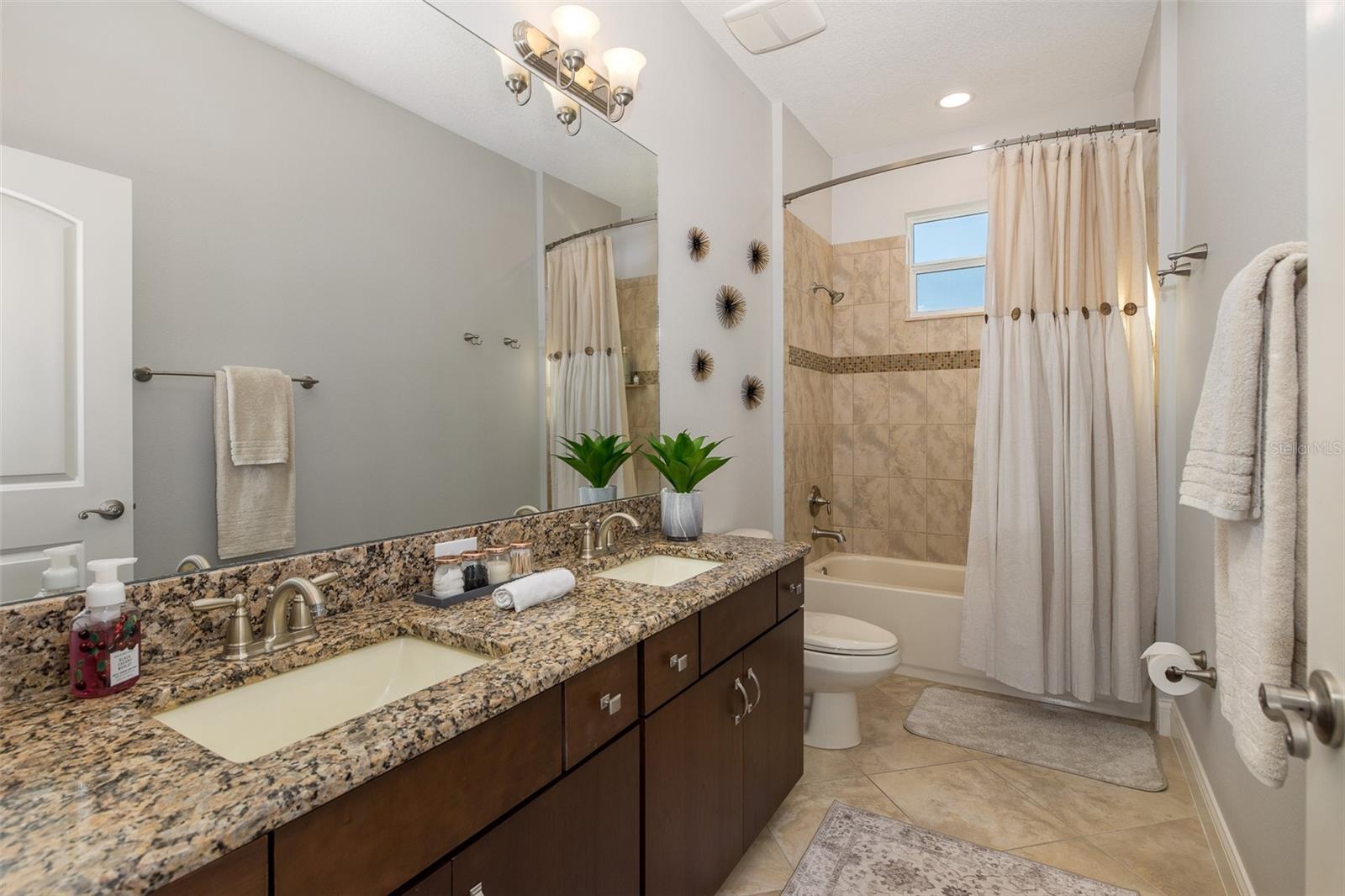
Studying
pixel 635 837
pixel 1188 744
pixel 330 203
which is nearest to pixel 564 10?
pixel 330 203

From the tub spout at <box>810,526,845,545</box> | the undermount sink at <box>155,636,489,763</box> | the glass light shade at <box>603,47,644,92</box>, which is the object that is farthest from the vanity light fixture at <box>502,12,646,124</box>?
the tub spout at <box>810,526,845,545</box>

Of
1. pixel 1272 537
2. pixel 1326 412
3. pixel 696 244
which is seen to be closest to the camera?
pixel 1326 412

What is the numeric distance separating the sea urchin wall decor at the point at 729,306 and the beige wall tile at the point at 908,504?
1.51m

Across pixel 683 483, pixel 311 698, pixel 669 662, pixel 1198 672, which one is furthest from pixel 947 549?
pixel 311 698

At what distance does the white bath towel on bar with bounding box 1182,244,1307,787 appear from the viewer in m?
0.81

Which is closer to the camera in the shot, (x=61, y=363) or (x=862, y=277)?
(x=61, y=363)

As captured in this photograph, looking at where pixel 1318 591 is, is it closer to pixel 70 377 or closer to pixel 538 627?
pixel 538 627

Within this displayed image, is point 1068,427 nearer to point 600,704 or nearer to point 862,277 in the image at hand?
point 862,277

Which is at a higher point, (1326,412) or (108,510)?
(1326,412)

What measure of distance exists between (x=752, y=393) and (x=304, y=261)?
197cm

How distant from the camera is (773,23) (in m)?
2.12

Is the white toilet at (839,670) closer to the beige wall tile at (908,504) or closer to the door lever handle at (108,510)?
the beige wall tile at (908,504)

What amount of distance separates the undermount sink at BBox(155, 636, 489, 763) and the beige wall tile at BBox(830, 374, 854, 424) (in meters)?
3.04

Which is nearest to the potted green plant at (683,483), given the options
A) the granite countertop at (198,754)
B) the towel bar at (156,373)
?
the granite countertop at (198,754)
